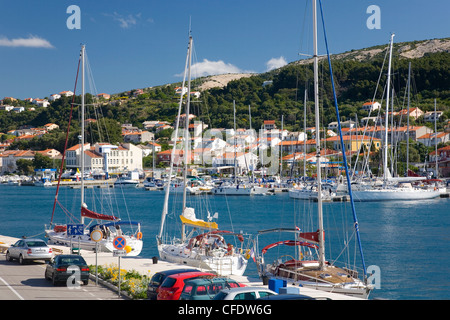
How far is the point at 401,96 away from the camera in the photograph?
13412 cm

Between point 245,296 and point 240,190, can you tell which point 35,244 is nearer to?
point 245,296

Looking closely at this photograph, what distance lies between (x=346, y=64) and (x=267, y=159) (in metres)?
79.1

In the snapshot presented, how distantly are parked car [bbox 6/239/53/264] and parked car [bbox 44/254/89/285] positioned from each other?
4028 millimetres

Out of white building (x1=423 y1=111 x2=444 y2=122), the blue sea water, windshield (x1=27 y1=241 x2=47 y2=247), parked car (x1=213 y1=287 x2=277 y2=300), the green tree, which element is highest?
white building (x1=423 y1=111 x2=444 y2=122)

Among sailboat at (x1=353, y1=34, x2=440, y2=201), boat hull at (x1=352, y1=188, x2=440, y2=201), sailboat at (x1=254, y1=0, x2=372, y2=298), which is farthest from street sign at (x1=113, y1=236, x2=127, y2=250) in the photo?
boat hull at (x1=352, y1=188, x2=440, y2=201)

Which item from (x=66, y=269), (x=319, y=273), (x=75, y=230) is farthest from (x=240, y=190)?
(x=66, y=269)

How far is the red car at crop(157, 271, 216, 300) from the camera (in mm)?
13500

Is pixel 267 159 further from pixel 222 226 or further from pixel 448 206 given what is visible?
pixel 222 226

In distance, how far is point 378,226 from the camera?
4819cm

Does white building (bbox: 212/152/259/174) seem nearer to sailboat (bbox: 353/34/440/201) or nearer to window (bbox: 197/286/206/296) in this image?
sailboat (bbox: 353/34/440/201)

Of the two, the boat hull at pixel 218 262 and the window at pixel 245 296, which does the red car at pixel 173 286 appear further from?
the boat hull at pixel 218 262

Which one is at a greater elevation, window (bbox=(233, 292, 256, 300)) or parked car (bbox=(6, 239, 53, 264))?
window (bbox=(233, 292, 256, 300))

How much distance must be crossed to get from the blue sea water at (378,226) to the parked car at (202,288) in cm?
1155
